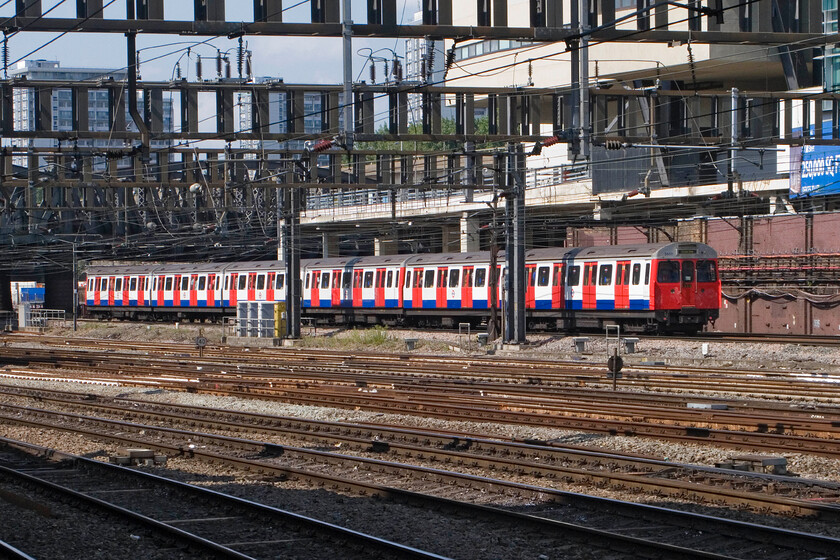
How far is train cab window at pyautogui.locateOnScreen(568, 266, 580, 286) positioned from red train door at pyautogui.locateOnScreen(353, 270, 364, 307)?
11.4 metres

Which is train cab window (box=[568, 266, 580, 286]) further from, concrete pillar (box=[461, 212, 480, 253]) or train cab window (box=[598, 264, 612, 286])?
concrete pillar (box=[461, 212, 480, 253])

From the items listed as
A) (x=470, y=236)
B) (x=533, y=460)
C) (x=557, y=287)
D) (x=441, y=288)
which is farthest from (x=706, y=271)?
(x=533, y=460)

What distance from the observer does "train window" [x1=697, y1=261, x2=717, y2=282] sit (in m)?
33.7

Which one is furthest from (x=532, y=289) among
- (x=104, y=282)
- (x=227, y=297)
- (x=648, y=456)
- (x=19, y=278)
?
(x=19, y=278)

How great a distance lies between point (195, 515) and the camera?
10.1m

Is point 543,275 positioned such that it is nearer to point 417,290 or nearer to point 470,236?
point 417,290

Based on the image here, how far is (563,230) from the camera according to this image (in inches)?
2314

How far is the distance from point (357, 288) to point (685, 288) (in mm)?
15993

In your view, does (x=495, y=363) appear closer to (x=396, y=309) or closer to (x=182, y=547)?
Answer: (x=396, y=309)

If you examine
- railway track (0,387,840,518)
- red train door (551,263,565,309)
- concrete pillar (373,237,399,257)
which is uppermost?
concrete pillar (373,237,399,257)

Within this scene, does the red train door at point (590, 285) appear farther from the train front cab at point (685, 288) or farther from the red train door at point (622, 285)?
the train front cab at point (685, 288)

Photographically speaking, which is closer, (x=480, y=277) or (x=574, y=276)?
(x=574, y=276)

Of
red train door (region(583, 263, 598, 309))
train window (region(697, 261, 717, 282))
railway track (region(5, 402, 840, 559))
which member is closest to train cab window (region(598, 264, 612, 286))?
red train door (region(583, 263, 598, 309))

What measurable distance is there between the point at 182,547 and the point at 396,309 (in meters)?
34.4
